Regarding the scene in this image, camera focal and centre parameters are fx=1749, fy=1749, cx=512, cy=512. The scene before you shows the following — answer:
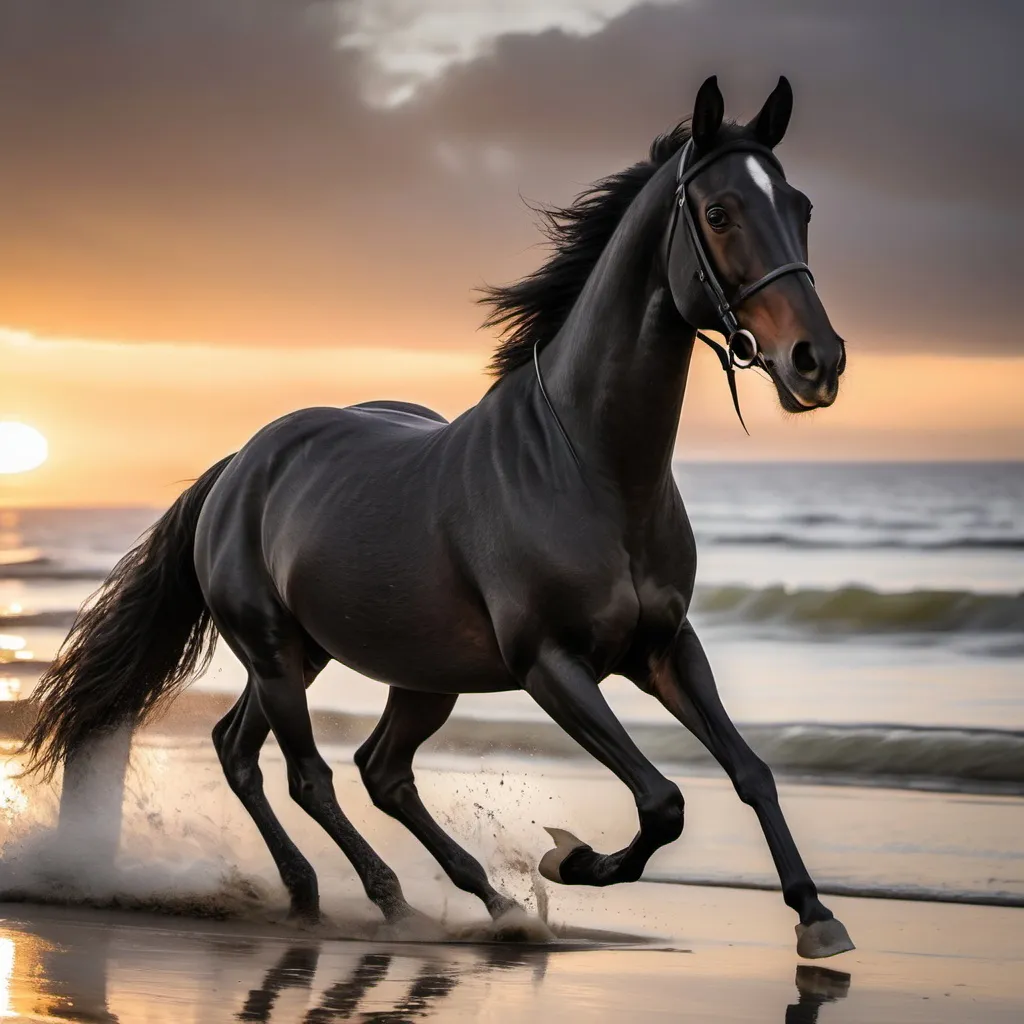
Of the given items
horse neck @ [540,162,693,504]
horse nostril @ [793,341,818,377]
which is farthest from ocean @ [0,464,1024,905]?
horse nostril @ [793,341,818,377]

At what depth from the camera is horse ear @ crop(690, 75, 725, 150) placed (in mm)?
4164

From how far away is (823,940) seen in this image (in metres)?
4.20

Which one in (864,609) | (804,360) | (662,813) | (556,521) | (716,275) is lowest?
(662,813)

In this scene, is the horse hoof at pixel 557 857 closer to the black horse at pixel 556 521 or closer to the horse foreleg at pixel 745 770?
the black horse at pixel 556 521

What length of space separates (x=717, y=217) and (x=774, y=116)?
38 centimetres

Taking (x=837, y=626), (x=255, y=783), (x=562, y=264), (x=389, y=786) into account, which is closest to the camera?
(x=562, y=264)

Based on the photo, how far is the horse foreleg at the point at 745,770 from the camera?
4.23m

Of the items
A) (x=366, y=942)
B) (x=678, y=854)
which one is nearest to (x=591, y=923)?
(x=366, y=942)

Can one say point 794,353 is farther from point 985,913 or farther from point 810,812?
point 810,812

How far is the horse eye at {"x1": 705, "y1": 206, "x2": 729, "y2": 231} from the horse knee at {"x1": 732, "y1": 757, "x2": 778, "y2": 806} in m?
1.34

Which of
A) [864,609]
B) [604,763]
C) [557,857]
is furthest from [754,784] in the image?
[864,609]

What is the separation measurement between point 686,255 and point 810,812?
411 cm

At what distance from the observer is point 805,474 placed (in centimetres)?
3662

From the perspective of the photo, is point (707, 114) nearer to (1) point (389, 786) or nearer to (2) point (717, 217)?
(2) point (717, 217)
